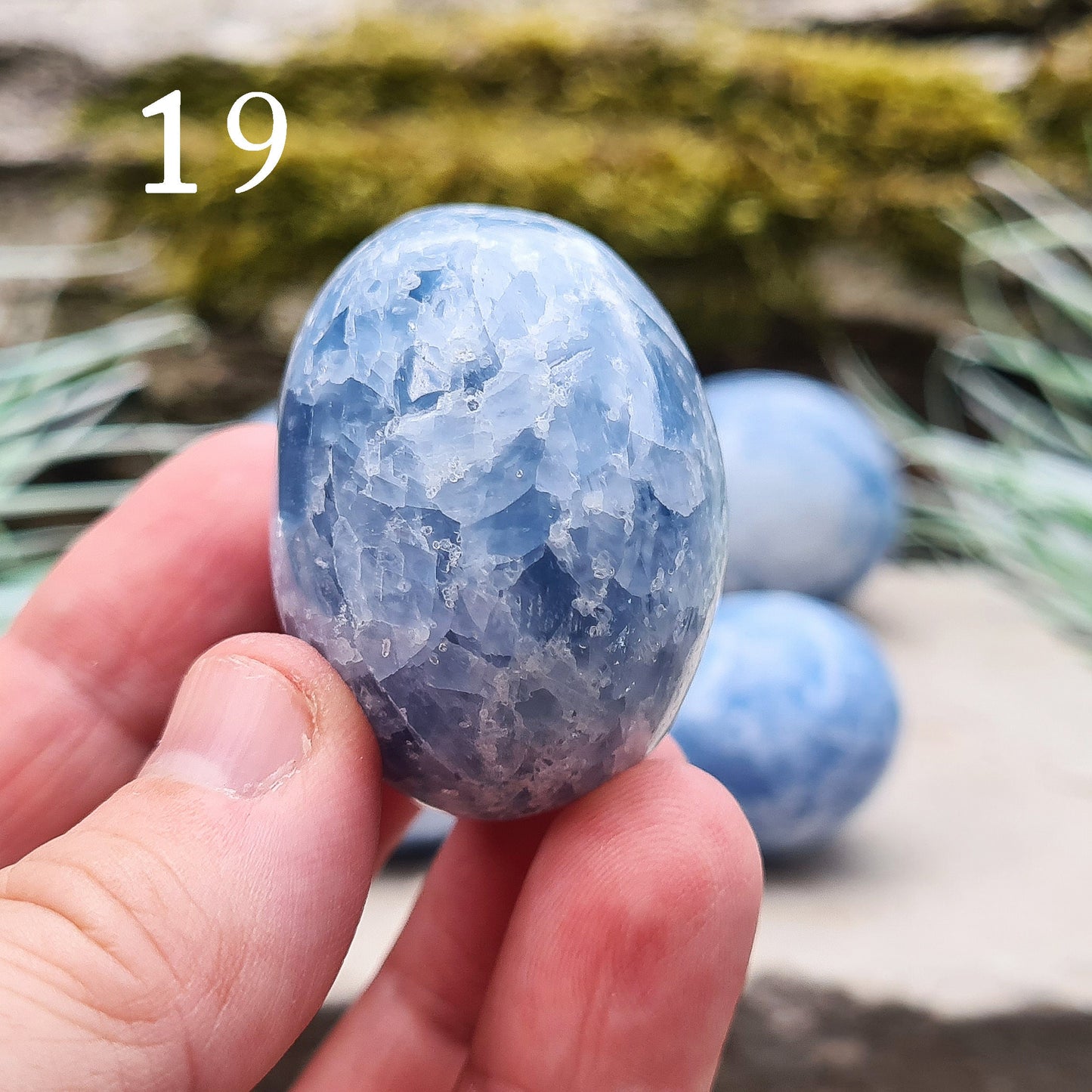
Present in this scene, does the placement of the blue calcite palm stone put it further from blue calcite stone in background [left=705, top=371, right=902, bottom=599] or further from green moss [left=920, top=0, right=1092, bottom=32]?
green moss [left=920, top=0, right=1092, bottom=32]

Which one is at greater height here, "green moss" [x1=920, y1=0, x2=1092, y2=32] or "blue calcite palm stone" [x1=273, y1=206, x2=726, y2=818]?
"green moss" [x1=920, y1=0, x2=1092, y2=32]

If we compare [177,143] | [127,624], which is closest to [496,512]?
[127,624]

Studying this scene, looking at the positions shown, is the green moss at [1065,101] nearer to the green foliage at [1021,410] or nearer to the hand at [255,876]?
the green foliage at [1021,410]

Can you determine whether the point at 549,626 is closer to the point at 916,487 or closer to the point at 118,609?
the point at 118,609

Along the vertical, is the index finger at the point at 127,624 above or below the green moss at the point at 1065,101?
below

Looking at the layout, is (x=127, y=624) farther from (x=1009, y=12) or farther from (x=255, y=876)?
(x=1009, y=12)

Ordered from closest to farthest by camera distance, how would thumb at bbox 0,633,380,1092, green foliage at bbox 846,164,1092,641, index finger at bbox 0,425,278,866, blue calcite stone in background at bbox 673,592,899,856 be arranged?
thumb at bbox 0,633,380,1092 < index finger at bbox 0,425,278,866 < blue calcite stone in background at bbox 673,592,899,856 < green foliage at bbox 846,164,1092,641

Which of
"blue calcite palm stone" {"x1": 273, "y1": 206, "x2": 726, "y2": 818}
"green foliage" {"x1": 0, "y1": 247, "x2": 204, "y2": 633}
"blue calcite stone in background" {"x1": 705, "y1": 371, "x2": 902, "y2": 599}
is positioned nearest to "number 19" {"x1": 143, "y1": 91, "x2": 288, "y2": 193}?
"green foliage" {"x1": 0, "y1": 247, "x2": 204, "y2": 633}

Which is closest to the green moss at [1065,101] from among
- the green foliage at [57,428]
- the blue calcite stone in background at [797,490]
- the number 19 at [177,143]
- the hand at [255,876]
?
the blue calcite stone in background at [797,490]
